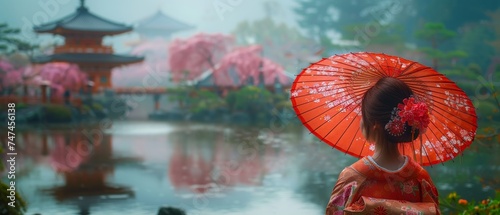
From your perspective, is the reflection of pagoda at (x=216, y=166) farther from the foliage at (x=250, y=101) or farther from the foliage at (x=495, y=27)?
the foliage at (x=495, y=27)

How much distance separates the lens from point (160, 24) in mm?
28641

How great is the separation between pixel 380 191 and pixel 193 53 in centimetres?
1706

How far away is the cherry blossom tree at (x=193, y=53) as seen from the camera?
59.6 feet

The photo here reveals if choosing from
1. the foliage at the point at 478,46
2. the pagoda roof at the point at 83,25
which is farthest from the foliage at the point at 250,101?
the foliage at the point at 478,46

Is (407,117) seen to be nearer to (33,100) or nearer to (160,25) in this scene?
(33,100)

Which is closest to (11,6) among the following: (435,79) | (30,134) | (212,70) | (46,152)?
(212,70)

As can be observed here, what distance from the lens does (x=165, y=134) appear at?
11477mm

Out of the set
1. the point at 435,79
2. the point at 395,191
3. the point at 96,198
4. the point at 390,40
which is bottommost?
the point at 96,198

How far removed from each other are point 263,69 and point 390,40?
138 inches

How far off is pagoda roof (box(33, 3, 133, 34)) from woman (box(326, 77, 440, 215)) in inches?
651

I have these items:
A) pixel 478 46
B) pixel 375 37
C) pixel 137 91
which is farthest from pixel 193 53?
pixel 478 46

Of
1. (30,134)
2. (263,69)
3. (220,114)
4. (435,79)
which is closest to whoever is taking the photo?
(435,79)

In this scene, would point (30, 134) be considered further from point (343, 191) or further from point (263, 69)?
point (343, 191)

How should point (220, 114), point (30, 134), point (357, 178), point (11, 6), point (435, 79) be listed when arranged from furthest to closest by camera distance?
point (11, 6)
point (220, 114)
point (30, 134)
point (435, 79)
point (357, 178)
